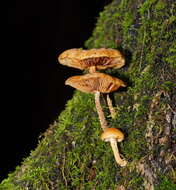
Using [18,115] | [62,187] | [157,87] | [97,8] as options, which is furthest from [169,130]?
[97,8]

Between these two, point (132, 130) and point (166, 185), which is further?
point (132, 130)

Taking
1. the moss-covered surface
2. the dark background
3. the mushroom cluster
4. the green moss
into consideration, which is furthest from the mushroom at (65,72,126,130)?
the dark background

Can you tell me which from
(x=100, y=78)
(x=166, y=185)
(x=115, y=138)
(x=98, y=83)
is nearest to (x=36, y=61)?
(x=98, y=83)

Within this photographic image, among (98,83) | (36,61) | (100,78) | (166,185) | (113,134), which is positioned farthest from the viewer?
(36,61)

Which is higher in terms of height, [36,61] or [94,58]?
[94,58]

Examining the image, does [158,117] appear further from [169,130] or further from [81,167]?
[81,167]

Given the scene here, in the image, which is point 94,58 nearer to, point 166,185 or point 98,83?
point 98,83

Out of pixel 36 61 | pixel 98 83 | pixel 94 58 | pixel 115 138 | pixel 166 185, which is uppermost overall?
pixel 94 58

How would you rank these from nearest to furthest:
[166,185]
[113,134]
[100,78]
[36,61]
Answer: [166,185] → [113,134] → [100,78] → [36,61]
